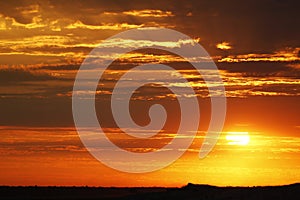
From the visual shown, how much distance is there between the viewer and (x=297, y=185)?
78.4m
